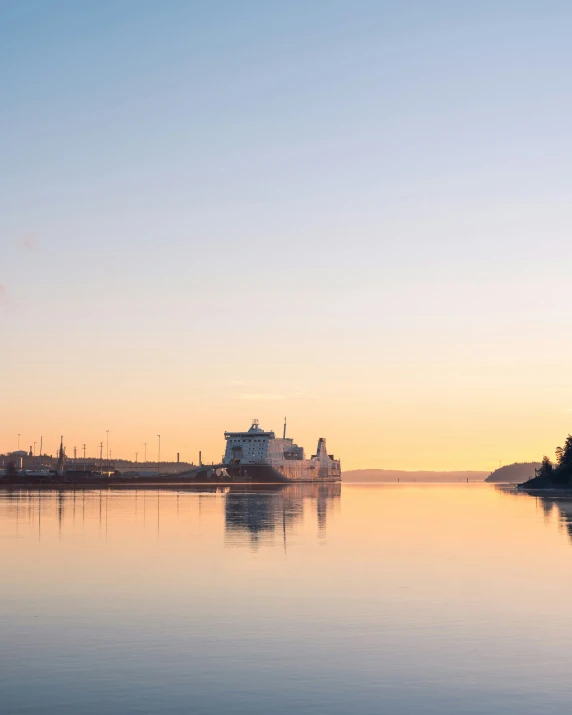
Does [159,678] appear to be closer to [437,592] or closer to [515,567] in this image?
[437,592]

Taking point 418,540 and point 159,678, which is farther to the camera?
point 418,540

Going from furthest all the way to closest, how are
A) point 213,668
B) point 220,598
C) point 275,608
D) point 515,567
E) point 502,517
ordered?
point 502,517 < point 515,567 < point 220,598 < point 275,608 < point 213,668

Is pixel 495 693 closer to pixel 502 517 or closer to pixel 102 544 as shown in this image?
pixel 102 544

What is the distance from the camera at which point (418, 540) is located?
62500mm

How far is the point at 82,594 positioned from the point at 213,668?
13969 mm

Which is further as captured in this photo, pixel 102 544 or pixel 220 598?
pixel 102 544

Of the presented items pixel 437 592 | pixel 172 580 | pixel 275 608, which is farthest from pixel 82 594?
pixel 437 592

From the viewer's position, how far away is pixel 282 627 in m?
29.0

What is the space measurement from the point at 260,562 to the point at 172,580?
24.3 ft

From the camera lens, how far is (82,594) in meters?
35.7

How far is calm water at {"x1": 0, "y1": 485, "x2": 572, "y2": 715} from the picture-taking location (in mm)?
20562

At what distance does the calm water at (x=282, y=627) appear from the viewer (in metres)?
20.6

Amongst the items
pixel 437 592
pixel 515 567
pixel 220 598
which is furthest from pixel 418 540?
pixel 220 598

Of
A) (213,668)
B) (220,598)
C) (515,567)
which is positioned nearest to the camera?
(213,668)
